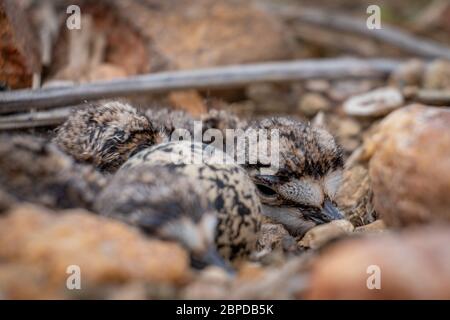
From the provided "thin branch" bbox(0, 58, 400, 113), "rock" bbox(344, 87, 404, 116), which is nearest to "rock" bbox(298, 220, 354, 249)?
"thin branch" bbox(0, 58, 400, 113)

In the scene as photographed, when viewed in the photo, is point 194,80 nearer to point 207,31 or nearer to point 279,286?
point 207,31

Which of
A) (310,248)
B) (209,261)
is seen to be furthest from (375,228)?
(209,261)

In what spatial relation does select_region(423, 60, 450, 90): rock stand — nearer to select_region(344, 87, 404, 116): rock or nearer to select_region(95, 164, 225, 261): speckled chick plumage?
select_region(344, 87, 404, 116): rock

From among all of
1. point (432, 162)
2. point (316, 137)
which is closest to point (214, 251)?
point (432, 162)

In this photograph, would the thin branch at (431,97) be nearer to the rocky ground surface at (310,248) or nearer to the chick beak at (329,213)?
the rocky ground surface at (310,248)

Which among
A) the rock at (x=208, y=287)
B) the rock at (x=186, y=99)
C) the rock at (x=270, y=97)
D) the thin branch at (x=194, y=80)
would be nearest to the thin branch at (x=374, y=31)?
the thin branch at (x=194, y=80)

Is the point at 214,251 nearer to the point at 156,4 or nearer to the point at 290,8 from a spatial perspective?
the point at 156,4

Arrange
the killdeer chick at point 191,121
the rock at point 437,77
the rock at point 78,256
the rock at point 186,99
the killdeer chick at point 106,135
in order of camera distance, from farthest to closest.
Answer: the rock at point 437,77
the rock at point 186,99
the killdeer chick at point 191,121
the killdeer chick at point 106,135
the rock at point 78,256
